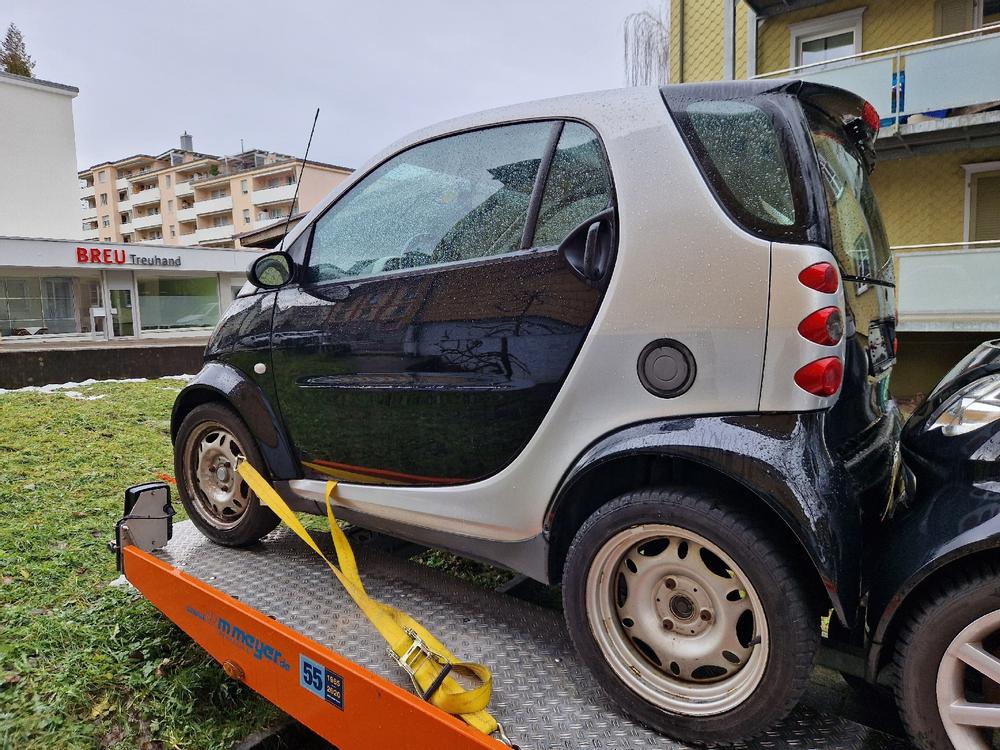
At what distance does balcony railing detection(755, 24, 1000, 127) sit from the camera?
30.3 feet

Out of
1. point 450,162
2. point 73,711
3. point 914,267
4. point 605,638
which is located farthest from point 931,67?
point 73,711

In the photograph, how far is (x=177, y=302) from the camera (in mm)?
24766

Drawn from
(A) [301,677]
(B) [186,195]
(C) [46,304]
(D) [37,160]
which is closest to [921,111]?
(A) [301,677]

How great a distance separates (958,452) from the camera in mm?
1544

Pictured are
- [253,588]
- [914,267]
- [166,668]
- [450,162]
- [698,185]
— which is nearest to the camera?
[698,185]

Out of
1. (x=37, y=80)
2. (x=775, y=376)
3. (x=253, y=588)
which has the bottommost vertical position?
(x=253, y=588)

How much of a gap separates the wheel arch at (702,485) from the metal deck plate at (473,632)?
1.02 feet

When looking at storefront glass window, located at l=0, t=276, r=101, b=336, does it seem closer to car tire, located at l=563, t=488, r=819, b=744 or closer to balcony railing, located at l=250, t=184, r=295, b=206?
car tire, located at l=563, t=488, r=819, b=744

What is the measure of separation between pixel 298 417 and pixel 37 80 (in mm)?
36373

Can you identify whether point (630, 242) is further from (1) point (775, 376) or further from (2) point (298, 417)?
(2) point (298, 417)

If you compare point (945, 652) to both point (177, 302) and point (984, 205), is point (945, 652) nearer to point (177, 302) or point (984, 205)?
point (984, 205)

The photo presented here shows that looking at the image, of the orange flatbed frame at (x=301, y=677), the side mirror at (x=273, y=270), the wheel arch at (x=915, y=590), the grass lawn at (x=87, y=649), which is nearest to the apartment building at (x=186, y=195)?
the grass lawn at (x=87, y=649)

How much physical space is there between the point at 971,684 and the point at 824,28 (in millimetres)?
12887

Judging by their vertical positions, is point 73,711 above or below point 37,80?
below
